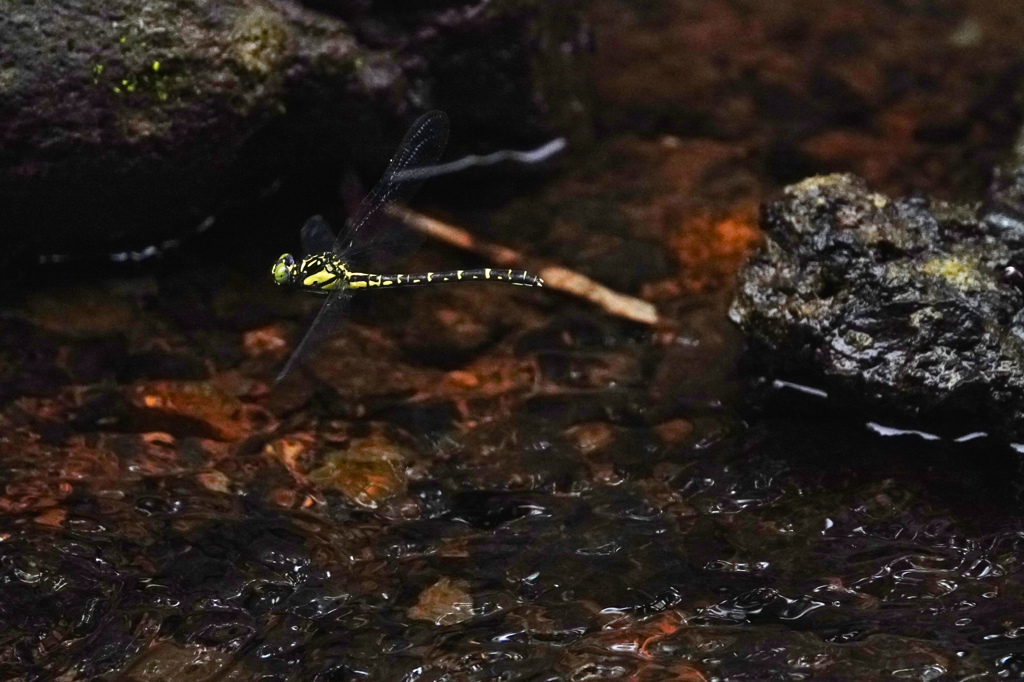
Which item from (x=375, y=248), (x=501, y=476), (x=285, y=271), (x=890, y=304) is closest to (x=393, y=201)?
(x=375, y=248)

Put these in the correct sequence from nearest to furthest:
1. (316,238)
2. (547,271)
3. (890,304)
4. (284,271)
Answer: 1. (890,304)
2. (284,271)
3. (316,238)
4. (547,271)

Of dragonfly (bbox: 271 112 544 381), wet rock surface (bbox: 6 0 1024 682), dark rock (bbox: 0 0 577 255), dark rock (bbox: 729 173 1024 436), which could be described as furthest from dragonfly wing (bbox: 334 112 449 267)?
dark rock (bbox: 729 173 1024 436)

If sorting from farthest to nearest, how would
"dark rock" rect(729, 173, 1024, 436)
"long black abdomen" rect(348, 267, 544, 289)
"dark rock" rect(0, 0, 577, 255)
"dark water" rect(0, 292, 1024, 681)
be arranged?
"long black abdomen" rect(348, 267, 544, 289) < "dark rock" rect(0, 0, 577, 255) < "dark rock" rect(729, 173, 1024, 436) < "dark water" rect(0, 292, 1024, 681)

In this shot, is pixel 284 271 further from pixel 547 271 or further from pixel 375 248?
pixel 547 271

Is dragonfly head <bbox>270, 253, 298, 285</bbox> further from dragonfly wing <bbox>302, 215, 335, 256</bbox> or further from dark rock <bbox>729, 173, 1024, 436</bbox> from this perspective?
dark rock <bbox>729, 173, 1024, 436</bbox>

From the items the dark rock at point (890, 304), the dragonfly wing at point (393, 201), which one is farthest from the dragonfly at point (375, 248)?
the dark rock at point (890, 304)

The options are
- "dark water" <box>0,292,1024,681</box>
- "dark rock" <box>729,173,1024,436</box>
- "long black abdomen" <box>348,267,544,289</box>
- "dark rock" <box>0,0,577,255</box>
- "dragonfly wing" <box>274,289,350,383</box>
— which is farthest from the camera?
"long black abdomen" <box>348,267,544,289</box>
